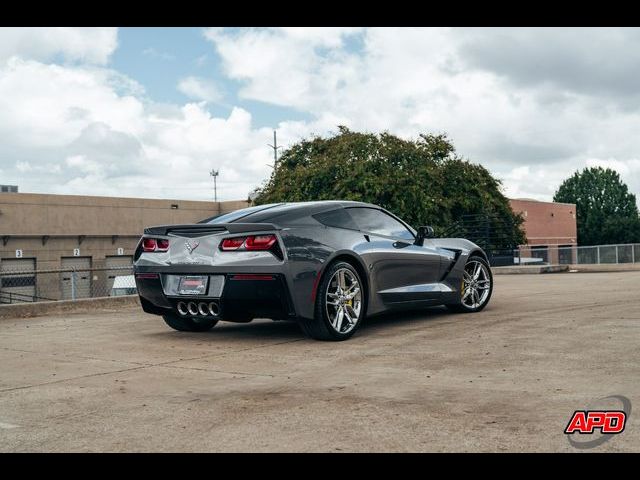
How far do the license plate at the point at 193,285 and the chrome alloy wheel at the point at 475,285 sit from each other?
3.68 meters

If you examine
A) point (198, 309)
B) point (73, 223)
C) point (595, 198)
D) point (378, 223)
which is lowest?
point (198, 309)

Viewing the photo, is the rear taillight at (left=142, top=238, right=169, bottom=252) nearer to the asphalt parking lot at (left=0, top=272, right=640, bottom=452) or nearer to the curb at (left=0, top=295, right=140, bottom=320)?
the asphalt parking lot at (left=0, top=272, right=640, bottom=452)

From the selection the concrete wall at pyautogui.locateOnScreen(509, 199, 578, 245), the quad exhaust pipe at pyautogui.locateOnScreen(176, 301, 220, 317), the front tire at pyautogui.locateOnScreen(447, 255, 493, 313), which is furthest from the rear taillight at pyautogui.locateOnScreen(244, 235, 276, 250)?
the concrete wall at pyautogui.locateOnScreen(509, 199, 578, 245)

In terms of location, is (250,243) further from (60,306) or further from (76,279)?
(76,279)

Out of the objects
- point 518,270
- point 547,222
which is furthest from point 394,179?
point 547,222

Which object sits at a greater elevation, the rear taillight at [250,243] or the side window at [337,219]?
the side window at [337,219]

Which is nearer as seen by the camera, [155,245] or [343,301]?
[343,301]

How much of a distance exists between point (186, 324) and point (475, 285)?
3744 millimetres

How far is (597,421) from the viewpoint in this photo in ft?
12.8

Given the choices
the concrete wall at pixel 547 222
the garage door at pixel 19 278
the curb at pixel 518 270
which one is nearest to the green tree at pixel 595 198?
the concrete wall at pixel 547 222

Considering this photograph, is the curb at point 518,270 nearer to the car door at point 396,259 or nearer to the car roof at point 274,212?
the car door at point 396,259

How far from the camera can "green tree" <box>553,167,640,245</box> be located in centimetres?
10844

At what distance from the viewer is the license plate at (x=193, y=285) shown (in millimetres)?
7359

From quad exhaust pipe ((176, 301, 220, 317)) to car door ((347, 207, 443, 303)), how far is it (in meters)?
1.64
